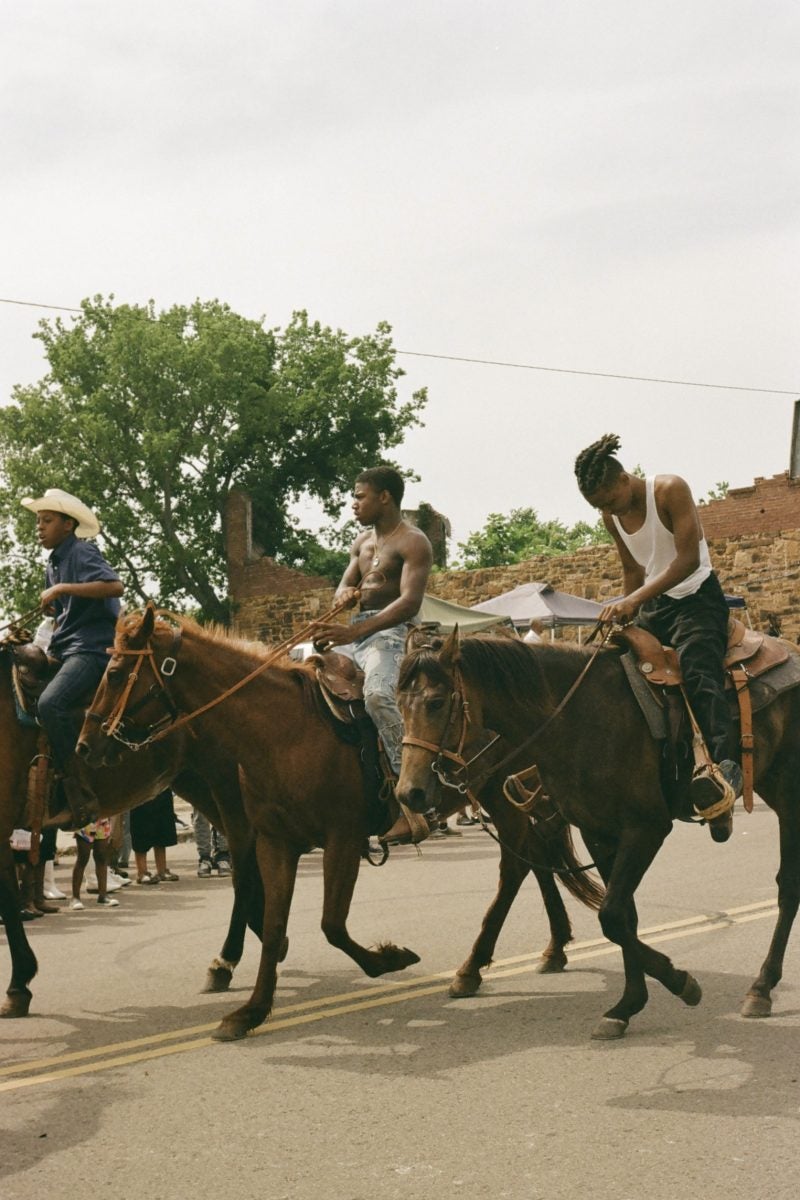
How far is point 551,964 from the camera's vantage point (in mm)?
8422

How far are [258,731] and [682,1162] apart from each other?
3.33 meters

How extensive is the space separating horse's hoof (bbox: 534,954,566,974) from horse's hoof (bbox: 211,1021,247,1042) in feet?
7.02

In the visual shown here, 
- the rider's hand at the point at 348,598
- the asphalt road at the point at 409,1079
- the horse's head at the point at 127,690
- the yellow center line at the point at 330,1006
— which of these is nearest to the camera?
the asphalt road at the point at 409,1079

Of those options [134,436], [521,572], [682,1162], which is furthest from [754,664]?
[134,436]

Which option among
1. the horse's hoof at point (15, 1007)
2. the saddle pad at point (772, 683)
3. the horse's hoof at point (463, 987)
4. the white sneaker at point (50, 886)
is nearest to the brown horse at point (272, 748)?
the horse's hoof at point (463, 987)

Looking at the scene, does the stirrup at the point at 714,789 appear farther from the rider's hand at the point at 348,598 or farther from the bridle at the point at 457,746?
the rider's hand at the point at 348,598

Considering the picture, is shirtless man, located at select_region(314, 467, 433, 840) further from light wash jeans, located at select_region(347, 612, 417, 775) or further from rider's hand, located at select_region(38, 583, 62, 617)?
rider's hand, located at select_region(38, 583, 62, 617)

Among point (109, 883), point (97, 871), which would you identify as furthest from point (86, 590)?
point (109, 883)

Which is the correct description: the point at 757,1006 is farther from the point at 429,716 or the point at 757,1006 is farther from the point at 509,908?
the point at 429,716

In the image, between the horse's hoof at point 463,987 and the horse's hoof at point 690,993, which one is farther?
the horse's hoof at point 463,987

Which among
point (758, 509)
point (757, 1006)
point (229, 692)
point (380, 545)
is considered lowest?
point (757, 1006)

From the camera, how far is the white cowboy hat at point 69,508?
8367 mm

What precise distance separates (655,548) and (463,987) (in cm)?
259

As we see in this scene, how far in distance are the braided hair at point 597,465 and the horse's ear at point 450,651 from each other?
1147 millimetres
